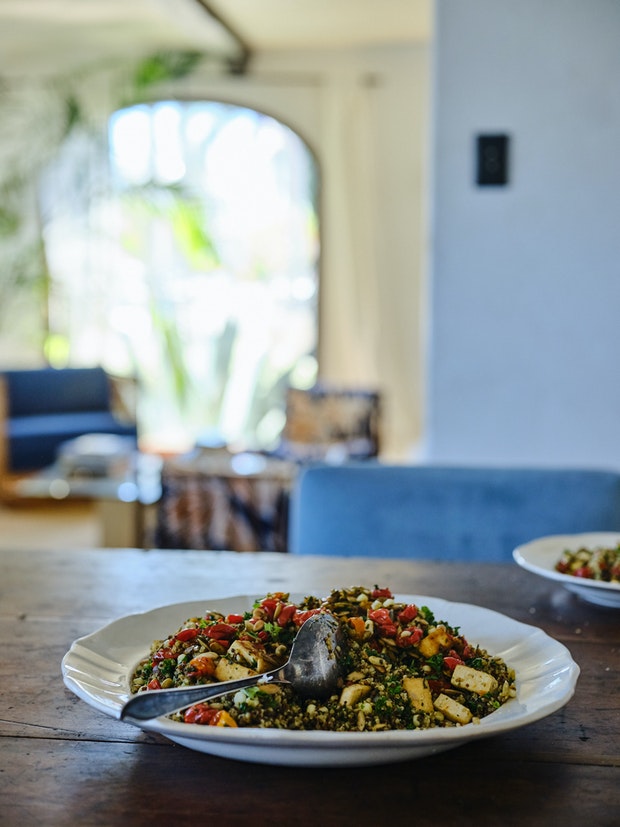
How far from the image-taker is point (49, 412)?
615 cm

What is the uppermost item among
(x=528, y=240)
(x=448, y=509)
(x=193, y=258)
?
(x=193, y=258)

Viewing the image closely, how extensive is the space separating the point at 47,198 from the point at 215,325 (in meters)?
1.41

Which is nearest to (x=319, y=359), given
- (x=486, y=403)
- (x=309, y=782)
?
(x=486, y=403)

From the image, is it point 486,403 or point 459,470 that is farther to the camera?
point 486,403

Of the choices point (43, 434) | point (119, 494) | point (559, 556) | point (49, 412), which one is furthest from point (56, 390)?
point (559, 556)

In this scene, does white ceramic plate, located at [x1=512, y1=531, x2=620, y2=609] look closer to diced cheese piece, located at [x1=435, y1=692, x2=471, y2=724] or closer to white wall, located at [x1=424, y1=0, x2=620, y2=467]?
diced cheese piece, located at [x1=435, y1=692, x2=471, y2=724]

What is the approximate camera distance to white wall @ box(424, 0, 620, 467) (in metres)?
2.34

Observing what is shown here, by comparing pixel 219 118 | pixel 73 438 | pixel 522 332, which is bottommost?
pixel 73 438

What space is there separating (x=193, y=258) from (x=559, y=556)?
224 inches

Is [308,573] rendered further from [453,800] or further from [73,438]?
[73,438]

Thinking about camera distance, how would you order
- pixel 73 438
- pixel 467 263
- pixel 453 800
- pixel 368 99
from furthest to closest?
pixel 368 99
pixel 73 438
pixel 467 263
pixel 453 800

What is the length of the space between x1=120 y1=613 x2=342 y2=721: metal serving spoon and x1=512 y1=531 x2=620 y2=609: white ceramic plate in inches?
18.2

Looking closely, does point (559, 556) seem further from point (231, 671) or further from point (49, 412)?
point (49, 412)

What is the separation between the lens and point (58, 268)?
266 inches
